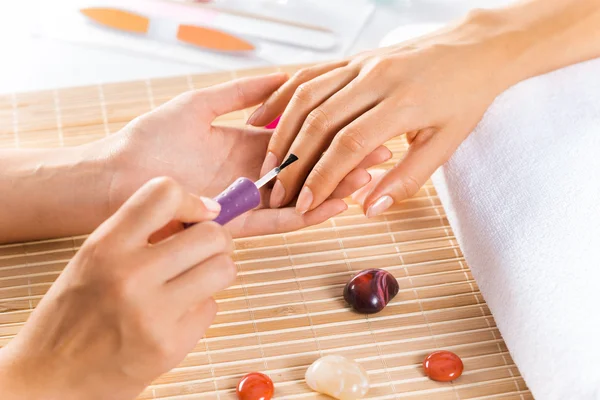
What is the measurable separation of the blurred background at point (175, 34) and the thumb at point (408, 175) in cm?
42

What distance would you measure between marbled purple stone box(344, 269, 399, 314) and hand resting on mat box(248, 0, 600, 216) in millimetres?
74

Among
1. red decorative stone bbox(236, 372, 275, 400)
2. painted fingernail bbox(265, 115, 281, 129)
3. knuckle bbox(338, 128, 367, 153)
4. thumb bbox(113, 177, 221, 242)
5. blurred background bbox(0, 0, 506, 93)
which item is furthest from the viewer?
blurred background bbox(0, 0, 506, 93)

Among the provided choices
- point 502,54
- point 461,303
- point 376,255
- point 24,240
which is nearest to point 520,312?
point 461,303

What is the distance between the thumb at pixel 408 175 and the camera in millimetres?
919

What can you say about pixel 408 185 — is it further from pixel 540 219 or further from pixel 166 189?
pixel 166 189

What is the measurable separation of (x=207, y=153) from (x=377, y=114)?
0.69 feet

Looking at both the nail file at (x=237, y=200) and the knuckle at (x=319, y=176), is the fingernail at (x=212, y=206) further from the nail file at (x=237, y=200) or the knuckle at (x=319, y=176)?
the knuckle at (x=319, y=176)

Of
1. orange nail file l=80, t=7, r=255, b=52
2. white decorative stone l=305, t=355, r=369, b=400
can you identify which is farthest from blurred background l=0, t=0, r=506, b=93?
white decorative stone l=305, t=355, r=369, b=400

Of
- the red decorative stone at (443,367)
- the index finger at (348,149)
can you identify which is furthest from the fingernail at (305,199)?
the red decorative stone at (443,367)

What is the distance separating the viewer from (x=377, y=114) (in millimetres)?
901

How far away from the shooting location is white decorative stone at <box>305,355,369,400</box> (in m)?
0.79

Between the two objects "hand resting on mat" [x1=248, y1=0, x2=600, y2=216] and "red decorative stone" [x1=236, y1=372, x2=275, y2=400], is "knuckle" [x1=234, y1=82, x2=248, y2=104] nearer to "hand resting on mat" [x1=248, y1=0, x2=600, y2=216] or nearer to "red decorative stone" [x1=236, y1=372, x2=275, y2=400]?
"hand resting on mat" [x1=248, y1=0, x2=600, y2=216]

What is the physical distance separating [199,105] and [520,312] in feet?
1.39

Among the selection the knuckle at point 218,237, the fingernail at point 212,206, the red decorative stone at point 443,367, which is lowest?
the red decorative stone at point 443,367
